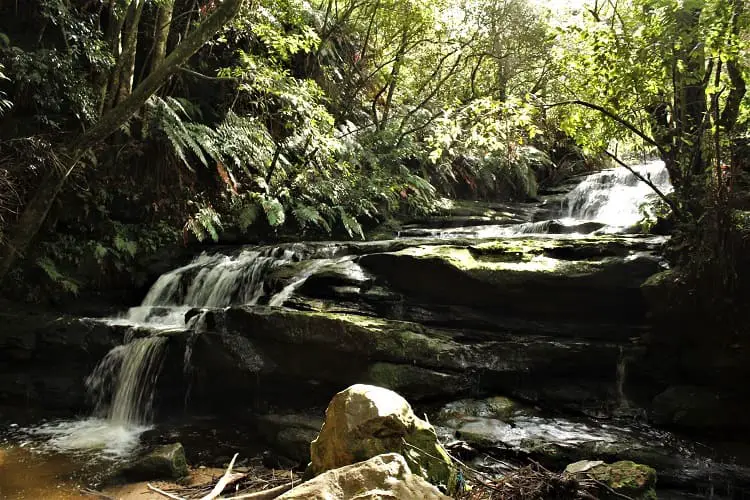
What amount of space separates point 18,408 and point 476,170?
13.4 meters

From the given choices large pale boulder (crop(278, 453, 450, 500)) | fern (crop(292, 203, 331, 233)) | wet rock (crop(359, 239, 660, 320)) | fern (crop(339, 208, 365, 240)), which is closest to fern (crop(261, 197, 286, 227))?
fern (crop(292, 203, 331, 233))

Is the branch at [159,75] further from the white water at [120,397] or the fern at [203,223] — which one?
the fern at [203,223]

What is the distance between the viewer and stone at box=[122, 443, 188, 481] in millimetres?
4789

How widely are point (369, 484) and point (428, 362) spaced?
3781 millimetres

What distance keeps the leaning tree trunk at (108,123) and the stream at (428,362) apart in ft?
4.92

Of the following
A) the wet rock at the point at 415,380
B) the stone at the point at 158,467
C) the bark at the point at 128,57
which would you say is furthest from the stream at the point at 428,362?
the bark at the point at 128,57

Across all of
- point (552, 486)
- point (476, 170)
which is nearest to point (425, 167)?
point (476, 170)

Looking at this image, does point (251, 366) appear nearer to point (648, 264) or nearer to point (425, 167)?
point (648, 264)

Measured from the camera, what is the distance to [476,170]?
1612cm

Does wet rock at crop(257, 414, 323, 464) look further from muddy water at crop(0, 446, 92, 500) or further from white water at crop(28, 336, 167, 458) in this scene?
muddy water at crop(0, 446, 92, 500)

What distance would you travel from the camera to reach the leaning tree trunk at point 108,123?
19.8 ft

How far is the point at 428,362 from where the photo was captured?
6098mm

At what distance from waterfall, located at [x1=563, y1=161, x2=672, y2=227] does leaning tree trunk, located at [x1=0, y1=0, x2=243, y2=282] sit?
10.2 meters

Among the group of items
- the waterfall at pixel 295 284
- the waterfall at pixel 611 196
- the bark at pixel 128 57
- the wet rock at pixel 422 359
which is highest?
the bark at pixel 128 57
